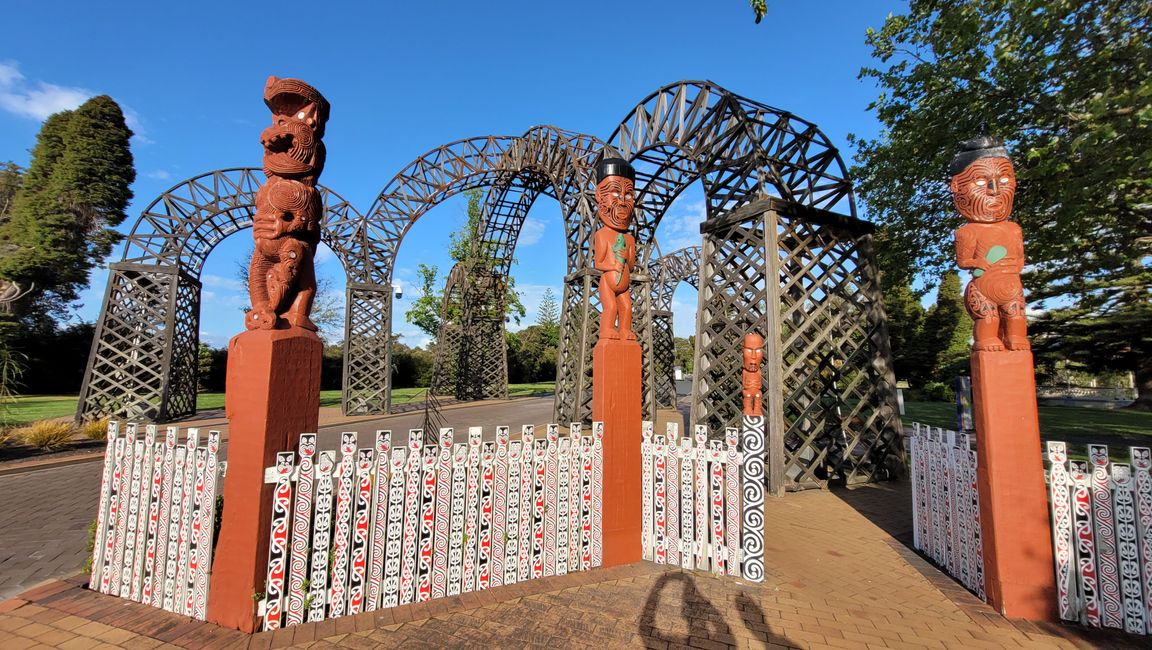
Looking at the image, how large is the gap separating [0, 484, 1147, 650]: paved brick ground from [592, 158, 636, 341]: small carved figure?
7.19 feet

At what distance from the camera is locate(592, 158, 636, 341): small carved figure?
4469 millimetres

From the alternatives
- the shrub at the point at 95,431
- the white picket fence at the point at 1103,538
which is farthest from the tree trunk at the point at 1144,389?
the shrub at the point at 95,431

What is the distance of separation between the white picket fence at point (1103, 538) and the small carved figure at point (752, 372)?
291cm

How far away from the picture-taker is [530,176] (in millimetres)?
15555

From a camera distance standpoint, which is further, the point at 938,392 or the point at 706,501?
the point at 938,392

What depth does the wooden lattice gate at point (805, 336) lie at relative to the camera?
6.76 m

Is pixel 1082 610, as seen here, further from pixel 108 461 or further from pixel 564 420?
pixel 564 420

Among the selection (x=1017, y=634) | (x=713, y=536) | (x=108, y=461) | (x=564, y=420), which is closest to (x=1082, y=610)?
(x=1017, y=634)

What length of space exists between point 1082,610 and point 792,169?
20.7ft

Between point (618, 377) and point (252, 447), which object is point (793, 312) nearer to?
point (618, 377)

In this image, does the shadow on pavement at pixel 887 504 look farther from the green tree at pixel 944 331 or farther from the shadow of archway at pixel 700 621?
the green tree at pixel 944 331

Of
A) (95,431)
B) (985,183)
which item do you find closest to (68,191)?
(95,431)

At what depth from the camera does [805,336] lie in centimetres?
740

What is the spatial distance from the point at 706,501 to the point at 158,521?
4200 mm
